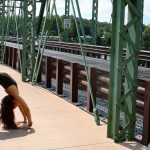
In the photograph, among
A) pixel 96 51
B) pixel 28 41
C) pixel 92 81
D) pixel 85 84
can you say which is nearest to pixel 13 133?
pixel 92 81

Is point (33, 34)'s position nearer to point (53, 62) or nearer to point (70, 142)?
point (53, 62)

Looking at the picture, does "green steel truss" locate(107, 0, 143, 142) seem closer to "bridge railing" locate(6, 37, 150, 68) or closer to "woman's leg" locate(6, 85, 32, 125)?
"woman's leg" locate(6, 85, 32, 125)

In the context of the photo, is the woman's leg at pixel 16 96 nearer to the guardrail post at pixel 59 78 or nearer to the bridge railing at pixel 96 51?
the guardrail post at pixel 59 78

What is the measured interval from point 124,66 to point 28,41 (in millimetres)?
8982

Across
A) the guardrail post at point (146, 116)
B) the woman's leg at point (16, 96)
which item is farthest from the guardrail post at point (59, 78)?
the guardrail post at point (146, 116)

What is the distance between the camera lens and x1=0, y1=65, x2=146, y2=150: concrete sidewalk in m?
6.65

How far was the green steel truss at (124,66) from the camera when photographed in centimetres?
686

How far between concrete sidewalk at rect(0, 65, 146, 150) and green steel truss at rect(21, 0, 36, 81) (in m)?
4.83

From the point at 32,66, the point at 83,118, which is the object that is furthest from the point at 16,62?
the point at 83,118

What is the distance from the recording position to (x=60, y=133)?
7445 mm

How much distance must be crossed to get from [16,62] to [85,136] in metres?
12.8

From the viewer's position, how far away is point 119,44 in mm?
6852

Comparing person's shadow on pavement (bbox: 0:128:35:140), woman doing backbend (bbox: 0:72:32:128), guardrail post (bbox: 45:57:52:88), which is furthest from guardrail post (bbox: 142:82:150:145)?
guardrail post (bbox: 45:57:52:88)

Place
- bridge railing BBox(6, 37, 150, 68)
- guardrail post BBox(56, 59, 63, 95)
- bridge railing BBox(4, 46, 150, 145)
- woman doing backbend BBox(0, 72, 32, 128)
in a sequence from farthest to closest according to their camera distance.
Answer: bridge railing BBox(6, 37, 150, 68) → guardrail post BBox(56, 59, 63, 95) → woman doing backbend BBox(0, 72, 32, 128) → bridge railing BBox(4, 46, 150, 145)
